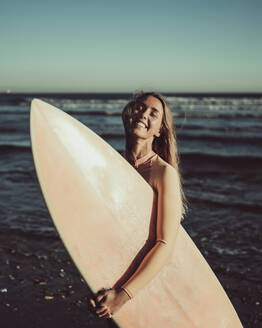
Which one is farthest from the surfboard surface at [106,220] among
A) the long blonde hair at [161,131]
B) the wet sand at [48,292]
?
the wet sand at [48,292]

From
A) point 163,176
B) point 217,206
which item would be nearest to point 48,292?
point 163,176

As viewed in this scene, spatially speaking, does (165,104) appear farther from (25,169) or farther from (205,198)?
(25,169)

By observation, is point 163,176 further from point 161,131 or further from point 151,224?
point 161,131

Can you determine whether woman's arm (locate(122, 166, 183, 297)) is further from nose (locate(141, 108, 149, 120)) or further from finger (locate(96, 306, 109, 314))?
nose (locate(141, 108, 149, 120))

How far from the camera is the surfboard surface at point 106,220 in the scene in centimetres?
171

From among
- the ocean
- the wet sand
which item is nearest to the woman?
the ocean

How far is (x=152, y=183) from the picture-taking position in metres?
1.63

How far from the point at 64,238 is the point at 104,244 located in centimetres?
23

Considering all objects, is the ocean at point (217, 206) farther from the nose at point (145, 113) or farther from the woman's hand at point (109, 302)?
the woman's hand at point (109, 302)

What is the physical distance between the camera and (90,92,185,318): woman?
4.79ft

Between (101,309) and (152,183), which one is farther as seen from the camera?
(152,183)

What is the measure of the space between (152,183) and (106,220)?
378 mm

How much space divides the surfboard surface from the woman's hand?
→ 0.10 m

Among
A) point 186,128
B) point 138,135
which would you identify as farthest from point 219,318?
point 186,128
